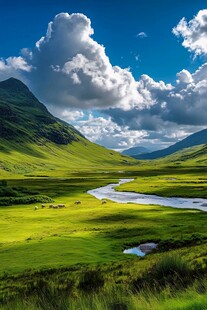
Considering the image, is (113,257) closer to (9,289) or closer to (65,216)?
(9,289)

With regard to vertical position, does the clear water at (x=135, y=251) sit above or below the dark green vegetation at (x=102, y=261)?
below

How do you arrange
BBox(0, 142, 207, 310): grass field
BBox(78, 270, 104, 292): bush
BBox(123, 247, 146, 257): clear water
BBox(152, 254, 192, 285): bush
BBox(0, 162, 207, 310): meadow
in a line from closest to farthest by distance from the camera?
BBox(0, 142, 207, 310): grass field
BBox(0, 162, 207, 310): meadow
BBox(152, 254, 192, 285): bush
BBox(78, 270, 104, 292): bush
BBox(123, 247, 146, 257): clear water

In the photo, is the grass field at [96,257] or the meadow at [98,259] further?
the meadow at [98,259]

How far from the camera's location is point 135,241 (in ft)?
169

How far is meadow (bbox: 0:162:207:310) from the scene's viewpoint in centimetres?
1329

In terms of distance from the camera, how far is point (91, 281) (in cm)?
2897

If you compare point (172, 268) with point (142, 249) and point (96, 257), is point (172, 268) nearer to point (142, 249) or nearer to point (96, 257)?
point (96, 257)

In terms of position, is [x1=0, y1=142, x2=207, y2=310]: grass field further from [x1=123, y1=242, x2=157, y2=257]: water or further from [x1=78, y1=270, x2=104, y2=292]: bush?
[x1=123, y1=242, x2=157, y2=257]: water

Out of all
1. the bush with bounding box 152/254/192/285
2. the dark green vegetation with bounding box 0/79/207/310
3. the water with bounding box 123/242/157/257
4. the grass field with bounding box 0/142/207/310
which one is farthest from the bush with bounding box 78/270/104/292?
the water with bounding box 123/242/157/257

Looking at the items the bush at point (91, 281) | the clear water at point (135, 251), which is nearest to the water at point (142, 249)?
the clear water at point (135, 251)

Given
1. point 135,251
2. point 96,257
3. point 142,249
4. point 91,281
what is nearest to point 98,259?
point 96,257

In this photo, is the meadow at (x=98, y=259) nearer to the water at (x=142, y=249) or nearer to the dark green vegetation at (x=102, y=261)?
the dark green vegetation at (x=102, y=261)

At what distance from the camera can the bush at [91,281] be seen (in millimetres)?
27141

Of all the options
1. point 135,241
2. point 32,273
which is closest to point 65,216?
point 135,241
